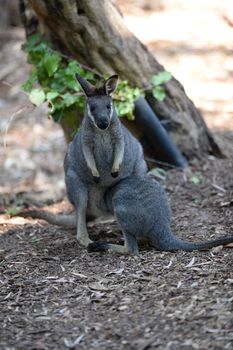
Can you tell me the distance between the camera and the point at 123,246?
552 cm

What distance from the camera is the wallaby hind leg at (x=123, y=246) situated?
5.46 metres

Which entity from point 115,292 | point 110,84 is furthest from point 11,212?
point 115,292

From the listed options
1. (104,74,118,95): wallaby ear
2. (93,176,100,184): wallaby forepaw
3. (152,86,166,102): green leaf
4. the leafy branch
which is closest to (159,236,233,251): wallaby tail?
(93,176,100,184): wallaby forepaw

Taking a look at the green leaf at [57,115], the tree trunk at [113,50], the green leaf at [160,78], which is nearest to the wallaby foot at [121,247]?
the green leaf at [57,115]

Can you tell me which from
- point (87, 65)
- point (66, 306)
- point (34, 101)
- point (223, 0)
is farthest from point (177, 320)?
point (223, 0)

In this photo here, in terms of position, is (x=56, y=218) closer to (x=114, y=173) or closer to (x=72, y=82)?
(x=114, y=173)

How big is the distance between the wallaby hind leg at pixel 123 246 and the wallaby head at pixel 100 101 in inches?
38.1

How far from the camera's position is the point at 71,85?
6824mm

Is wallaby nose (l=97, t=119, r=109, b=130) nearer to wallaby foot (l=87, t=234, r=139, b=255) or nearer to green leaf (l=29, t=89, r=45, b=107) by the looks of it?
wallaby foot (l=87, t=234, r=139, b=255)

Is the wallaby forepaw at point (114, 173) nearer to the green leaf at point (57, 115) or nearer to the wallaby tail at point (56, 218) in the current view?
the wallaby tail at point (56, 218)

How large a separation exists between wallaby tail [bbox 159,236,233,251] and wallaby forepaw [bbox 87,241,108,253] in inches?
18.9

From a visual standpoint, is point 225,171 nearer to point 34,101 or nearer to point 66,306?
point 34,101

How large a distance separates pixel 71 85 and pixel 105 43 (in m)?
0.65

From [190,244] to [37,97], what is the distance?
2286mm
